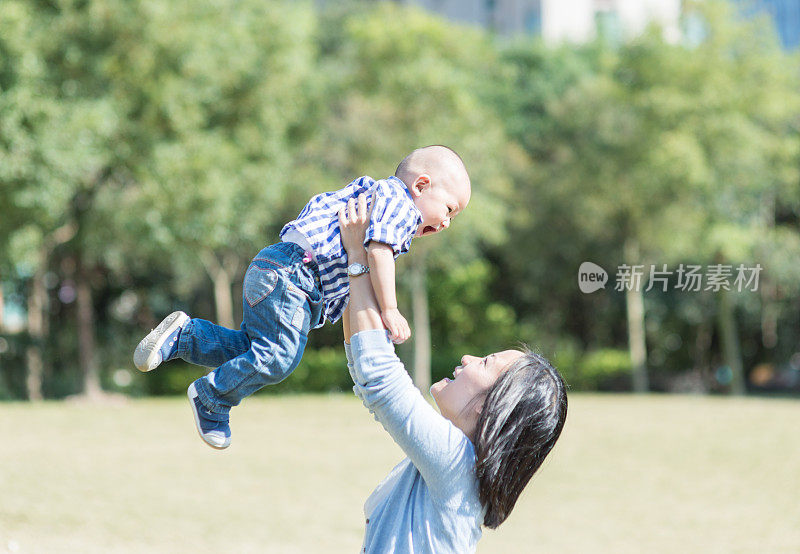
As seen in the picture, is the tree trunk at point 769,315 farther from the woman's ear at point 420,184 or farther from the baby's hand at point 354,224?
the baby's hand at point 354,224

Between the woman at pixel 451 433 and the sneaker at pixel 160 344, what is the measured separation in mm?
962

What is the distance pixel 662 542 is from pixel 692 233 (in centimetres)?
2073

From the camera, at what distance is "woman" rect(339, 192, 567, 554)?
2.35m

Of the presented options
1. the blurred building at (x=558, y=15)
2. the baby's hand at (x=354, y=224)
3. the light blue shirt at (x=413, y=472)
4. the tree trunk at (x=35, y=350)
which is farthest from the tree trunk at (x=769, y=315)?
the light blue shirt at (x=413, y=472)

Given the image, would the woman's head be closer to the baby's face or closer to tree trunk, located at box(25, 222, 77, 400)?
the baby's face

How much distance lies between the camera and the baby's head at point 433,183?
3.05 meters

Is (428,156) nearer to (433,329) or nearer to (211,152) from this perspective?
(211,152)

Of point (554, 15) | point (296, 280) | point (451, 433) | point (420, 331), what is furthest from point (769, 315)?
point (451, 433)

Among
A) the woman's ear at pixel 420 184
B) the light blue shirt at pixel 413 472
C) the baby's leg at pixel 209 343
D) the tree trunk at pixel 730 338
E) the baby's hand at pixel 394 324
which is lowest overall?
the tree trunk at pixel 730 338

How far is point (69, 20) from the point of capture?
807 inches

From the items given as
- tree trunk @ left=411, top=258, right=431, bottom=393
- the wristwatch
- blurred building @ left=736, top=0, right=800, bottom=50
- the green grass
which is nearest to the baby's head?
the wristwatch

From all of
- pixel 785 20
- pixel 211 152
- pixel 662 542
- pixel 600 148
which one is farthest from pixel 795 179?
pixel 785 20

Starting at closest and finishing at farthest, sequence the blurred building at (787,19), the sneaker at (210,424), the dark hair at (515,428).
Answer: the dark hair at (515,428) → the sneaker at (210,424) → the blurred building at (787,19)

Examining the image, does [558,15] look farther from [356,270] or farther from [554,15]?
[356,270]
